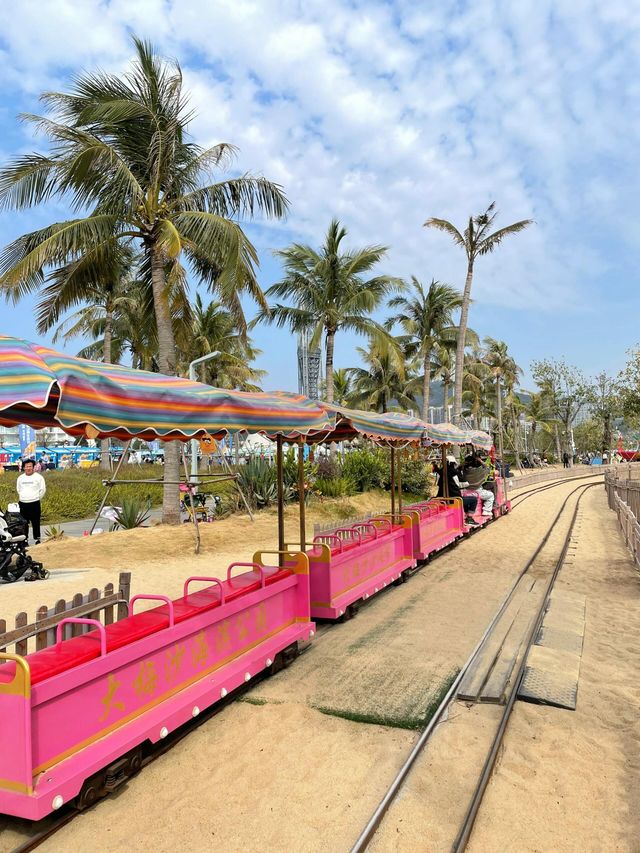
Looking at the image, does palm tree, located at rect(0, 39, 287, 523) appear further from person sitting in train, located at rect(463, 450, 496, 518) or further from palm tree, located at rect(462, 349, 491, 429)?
palm tree, located at rect(462, 349, 491, 429)

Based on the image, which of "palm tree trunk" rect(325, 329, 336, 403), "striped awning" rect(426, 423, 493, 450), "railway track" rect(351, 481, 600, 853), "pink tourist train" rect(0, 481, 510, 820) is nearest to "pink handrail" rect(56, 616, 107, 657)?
"pink tourist train" rect(0, 481, 510, 820)

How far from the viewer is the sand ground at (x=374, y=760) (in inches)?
129

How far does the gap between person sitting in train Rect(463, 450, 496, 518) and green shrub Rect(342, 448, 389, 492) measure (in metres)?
5.38

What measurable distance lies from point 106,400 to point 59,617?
182cm

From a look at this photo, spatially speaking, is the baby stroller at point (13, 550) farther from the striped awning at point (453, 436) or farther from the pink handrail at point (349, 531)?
the striped awning at point (453, 436)

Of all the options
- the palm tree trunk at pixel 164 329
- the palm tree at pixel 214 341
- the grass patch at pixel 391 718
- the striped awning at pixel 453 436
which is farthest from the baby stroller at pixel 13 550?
the palm tree at pixel 214 341

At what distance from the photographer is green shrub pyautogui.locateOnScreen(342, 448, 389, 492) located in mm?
22078

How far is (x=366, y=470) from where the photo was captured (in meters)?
22.4

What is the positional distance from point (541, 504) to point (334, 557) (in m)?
19.5

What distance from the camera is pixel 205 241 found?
44.4ft

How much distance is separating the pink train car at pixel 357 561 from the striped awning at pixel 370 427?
141cm

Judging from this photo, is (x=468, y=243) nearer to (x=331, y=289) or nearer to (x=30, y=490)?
(x=331, y=289)

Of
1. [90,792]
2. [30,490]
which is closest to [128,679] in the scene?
[90,792]

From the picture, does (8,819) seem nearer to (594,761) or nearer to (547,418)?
(594,761)
